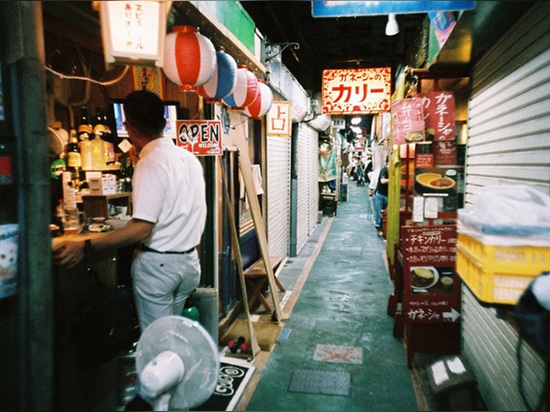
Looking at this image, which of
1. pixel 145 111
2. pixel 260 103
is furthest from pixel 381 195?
pixel 145 111

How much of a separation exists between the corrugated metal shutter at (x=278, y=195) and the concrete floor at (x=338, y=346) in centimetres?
82

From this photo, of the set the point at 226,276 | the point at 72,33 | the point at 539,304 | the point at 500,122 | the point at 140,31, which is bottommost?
the point at 226,276

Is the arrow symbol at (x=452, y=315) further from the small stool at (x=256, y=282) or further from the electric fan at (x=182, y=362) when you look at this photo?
the electric fan at (x=182, y=362)

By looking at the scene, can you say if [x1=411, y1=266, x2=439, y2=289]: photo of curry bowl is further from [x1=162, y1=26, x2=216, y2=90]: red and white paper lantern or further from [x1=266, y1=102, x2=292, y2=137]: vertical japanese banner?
[x1=266, y1=102, x2=292, y2=137]: vertical japanese banner

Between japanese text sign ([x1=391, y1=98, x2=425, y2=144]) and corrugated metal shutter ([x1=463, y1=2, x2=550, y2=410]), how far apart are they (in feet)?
2.55

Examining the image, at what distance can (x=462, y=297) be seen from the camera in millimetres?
6352

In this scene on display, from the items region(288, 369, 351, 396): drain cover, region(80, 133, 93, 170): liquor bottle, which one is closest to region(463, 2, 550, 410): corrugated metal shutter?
region(288, 369, 351, 396): drain cover

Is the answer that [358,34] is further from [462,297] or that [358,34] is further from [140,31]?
[140,31]

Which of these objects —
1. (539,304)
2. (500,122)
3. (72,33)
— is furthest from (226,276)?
(539,304)

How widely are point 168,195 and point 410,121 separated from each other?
15.3ft

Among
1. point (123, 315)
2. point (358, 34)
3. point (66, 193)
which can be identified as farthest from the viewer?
point (358, 34)

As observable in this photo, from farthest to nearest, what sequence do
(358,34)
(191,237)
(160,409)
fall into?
(358,34)
(191,237)
(160,409)

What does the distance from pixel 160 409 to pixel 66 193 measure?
15.4 feet

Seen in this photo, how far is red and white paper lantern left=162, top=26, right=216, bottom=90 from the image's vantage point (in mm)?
4219
